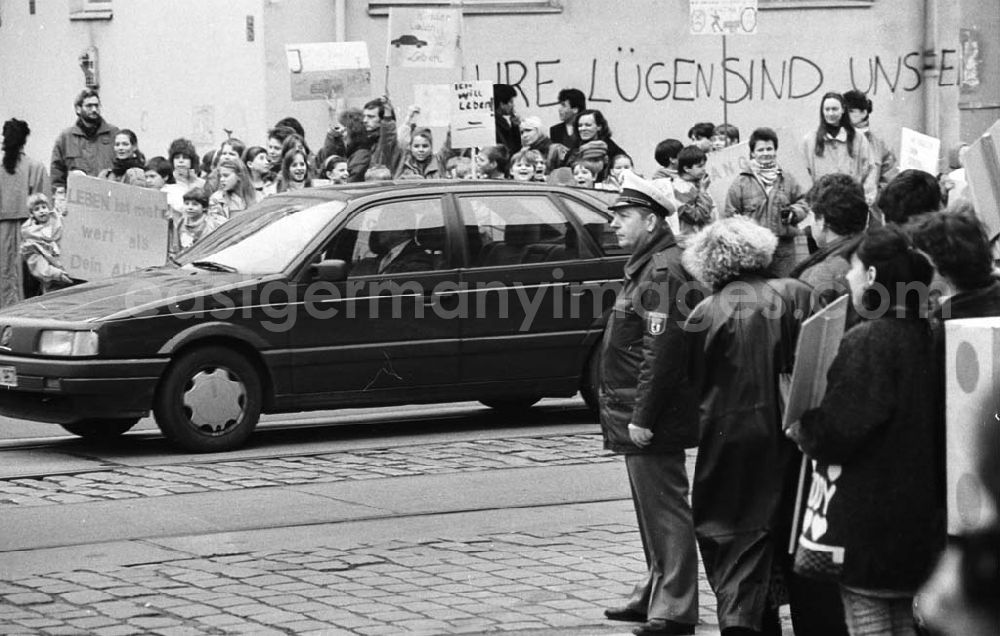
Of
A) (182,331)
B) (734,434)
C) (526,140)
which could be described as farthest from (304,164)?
(734,434)

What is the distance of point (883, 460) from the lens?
18.0 feet

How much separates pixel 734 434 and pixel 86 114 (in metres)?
12.3

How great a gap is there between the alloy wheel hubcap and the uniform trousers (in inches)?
189

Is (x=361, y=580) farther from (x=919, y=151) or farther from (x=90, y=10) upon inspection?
(x=90, y=10)

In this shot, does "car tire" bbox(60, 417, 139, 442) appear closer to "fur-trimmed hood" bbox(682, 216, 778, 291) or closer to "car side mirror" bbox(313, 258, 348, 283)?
"car side mirror" bbox(313, 258, 348, 283)

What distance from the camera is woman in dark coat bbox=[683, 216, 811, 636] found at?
6648 mm

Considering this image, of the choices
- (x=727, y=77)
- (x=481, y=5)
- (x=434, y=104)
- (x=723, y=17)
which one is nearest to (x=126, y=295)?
(x=434, y=104)

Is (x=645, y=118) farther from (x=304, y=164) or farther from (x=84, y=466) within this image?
(x=84, y=466)

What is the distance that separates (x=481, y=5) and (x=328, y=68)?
4.59m

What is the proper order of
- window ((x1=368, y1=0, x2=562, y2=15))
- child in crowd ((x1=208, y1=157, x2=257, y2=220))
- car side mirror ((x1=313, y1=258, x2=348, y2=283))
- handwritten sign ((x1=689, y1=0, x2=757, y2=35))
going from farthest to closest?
window ((x1=368, y1=0, x2=562, y2=15)) < handwritten sign ((x1=689, y1=0, x2=757, y2=35)) < child in crowd ((x1=208, y1=157, x2=257, y2=220)) < car side mirror ((x1=313, y1=258, x2=348, y2=283))

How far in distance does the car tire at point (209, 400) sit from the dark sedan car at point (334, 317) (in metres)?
0.01

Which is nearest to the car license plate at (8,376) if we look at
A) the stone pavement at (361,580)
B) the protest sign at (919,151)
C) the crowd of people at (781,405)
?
the stone pavement at (361,580)

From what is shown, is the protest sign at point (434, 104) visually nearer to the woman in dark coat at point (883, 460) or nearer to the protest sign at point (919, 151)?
the protest sign at point (919, 151)

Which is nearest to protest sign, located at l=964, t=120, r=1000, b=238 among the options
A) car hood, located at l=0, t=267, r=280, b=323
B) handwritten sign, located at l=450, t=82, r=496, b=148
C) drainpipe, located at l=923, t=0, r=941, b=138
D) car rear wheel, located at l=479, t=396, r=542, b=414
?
car hood, located at l=0, t=267, r=280, b=323
